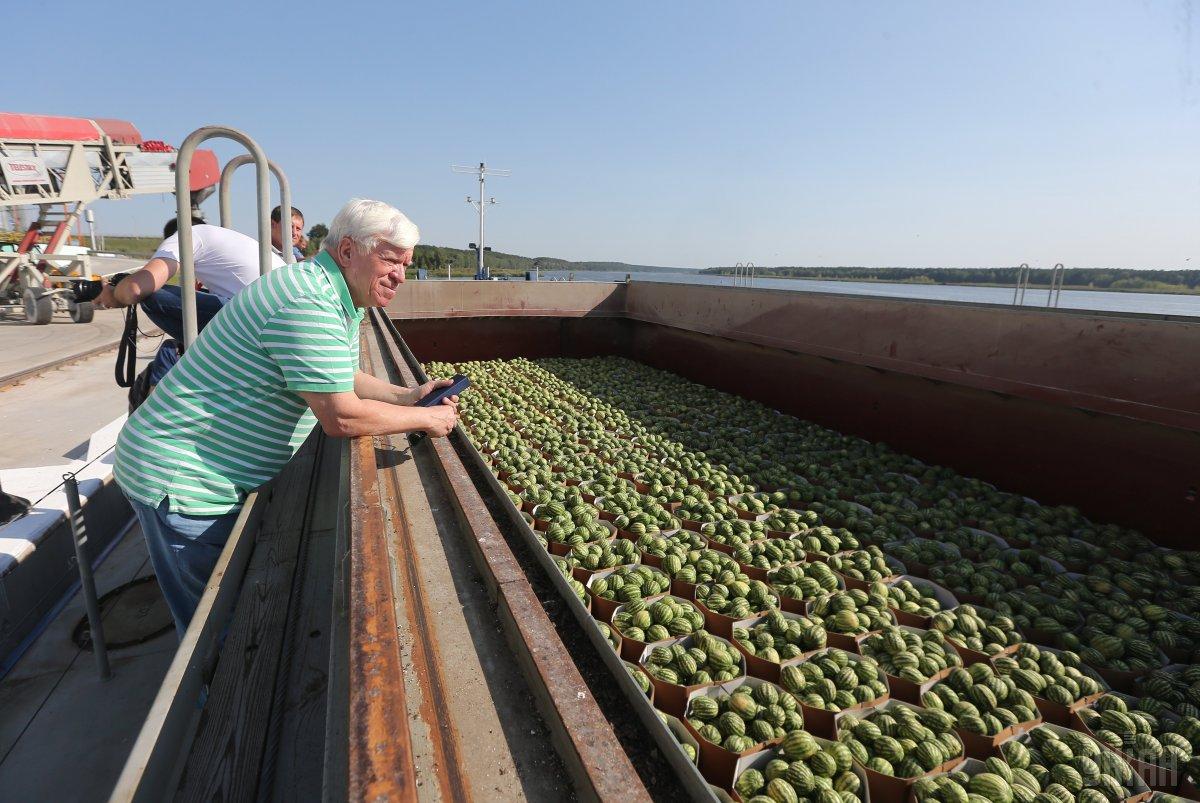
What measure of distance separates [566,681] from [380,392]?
6.19 feet

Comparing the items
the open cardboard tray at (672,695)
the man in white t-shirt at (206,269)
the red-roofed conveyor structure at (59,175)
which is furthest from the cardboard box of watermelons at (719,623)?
the red-roofed conveyor structure at (59,175)

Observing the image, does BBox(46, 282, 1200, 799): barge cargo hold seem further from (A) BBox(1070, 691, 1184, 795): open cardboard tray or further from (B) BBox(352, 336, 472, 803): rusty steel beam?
(A) BBox(1070, 691, 1184, 795): open cardboard tray

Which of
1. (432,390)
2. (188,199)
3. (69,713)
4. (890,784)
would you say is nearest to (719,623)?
(890,784)

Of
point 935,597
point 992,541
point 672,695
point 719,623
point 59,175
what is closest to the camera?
point 672,695

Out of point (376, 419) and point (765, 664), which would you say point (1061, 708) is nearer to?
point (765, 664)

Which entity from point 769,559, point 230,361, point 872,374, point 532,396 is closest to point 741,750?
point 769,559

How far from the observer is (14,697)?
2670mm

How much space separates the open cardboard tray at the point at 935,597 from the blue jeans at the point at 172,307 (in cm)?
417

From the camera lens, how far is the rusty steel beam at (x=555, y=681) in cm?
107

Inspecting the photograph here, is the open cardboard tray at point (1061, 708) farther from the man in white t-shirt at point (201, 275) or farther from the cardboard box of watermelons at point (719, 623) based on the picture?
the man in white t-shirt at point (201, 275)

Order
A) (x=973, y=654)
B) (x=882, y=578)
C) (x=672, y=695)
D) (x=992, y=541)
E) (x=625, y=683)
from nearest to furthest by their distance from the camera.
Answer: (x=625, y=683) → (x=672, y=695) → (x=973, y=654) → (x=882, y=578) → (x=992, y=541)

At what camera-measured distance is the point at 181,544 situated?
2232 mm

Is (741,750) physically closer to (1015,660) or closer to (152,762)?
(1015,660)

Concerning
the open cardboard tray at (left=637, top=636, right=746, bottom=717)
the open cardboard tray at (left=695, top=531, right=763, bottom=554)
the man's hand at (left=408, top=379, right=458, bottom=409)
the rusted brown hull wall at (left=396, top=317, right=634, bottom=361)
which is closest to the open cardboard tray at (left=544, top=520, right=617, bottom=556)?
the open cardboard tray at (left=695, top=531, right=763, bottom=554)
